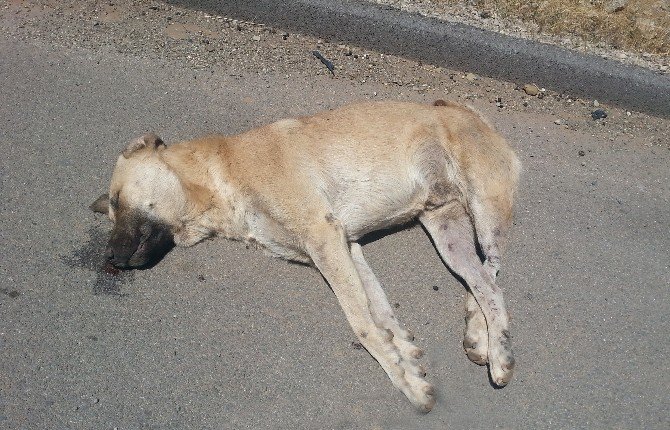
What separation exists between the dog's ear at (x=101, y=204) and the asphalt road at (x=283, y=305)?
0.12 metres

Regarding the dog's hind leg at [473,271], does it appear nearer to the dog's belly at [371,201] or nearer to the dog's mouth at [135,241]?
the dog's belly at [371,201]

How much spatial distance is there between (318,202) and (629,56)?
335 centimetres

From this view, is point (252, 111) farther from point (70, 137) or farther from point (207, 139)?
point (70, 137)

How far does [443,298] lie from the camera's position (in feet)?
13.9

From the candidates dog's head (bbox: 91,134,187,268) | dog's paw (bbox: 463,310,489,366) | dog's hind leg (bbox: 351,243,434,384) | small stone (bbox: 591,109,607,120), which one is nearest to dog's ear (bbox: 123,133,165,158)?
dog's head (bbox: 91,134,187,268)

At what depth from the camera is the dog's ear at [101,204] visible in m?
4.45

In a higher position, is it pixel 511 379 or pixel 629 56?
pixel 629 56

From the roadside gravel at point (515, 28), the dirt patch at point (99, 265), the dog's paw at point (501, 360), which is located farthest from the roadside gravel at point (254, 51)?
the dog's paw at point (501, 360)

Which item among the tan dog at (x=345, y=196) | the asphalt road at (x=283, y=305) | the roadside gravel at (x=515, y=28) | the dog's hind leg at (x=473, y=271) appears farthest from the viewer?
the roadside gravel at (x=515, y=28)

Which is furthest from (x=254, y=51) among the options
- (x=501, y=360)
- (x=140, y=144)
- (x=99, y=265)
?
(x=501, y=360)

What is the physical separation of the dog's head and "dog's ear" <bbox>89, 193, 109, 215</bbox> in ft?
0.47

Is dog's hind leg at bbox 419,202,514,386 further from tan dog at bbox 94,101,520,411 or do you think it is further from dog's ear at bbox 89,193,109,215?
dog's ear at bbox 89,193,109,215

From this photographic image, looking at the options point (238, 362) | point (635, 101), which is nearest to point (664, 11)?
point (635, 101)

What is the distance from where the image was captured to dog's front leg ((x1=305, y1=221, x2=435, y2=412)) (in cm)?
373
